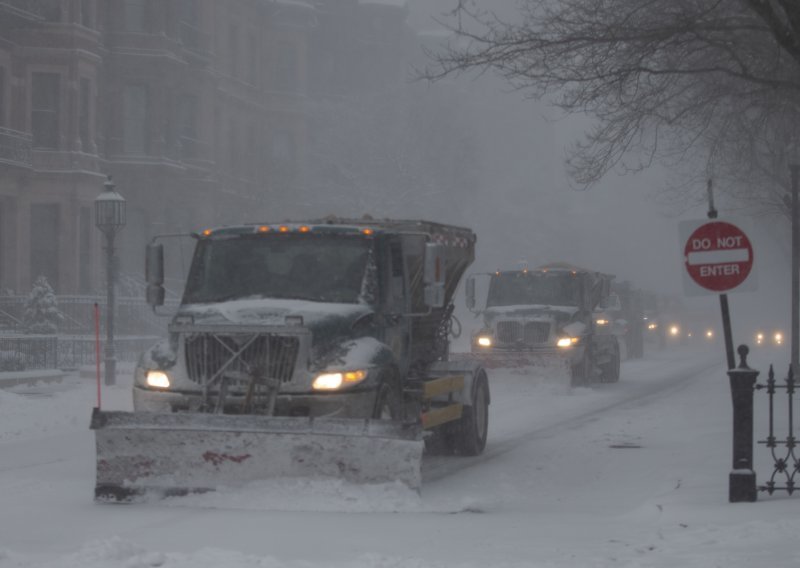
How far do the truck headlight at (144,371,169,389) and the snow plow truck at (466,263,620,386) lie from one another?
14.7m

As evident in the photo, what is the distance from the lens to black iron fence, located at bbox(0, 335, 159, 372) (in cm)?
2950

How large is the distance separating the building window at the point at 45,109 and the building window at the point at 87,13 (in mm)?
2497

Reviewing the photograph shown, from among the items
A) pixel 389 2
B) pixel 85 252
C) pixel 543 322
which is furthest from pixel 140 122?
pixel 389 2

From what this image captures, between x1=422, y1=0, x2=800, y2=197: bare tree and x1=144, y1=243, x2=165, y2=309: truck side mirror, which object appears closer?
x1=144, y1=243, x2=165, y2=309: truck side mirror

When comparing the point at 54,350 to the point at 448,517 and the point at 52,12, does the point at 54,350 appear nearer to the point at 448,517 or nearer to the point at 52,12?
the point at 52,12

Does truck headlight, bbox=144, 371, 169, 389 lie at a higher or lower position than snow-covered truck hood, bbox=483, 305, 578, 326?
lower

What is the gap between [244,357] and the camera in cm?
1166

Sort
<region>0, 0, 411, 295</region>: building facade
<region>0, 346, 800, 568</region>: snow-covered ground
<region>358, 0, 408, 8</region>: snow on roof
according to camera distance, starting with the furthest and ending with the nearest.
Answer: <region>358, 0, 408, 8</region>: snow on roof < <region>0, 0, 411, 295</region>: building facade < <region>0, 346, 800, 568</region>: snow-covered ground

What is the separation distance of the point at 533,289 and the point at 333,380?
17060 millimetres

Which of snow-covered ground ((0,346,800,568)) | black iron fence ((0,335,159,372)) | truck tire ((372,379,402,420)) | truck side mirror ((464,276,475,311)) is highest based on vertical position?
truck side mirror ((464,276,475,311))

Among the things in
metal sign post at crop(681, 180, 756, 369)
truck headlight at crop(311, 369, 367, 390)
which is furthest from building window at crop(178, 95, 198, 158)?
metal sign post at crop(681, 180, 756, 369)

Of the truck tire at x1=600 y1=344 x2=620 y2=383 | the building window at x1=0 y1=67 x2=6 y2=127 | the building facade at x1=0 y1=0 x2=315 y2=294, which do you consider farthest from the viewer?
the building facade at x1=0 y1=0 x2=315 y2=294

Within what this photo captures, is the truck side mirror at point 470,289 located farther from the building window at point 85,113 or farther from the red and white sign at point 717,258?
the building window at point 85,113

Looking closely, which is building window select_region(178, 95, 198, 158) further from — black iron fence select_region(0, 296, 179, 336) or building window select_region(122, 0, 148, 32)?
black iron fence select_region(0, 296, 179, 336)
